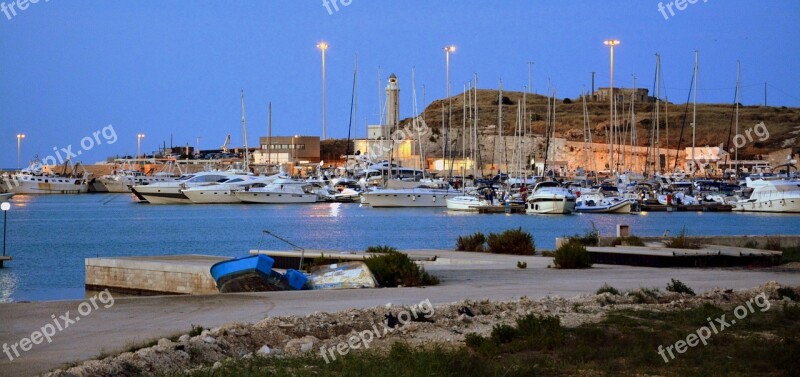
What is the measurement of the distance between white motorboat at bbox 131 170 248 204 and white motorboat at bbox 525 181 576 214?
97.4 feet

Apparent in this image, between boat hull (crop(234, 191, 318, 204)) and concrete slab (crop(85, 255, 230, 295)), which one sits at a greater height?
concrete slab (crop(85, 255, 230, 295))

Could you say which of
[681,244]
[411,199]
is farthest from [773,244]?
[411,199]

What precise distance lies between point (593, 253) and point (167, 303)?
9.72 metres

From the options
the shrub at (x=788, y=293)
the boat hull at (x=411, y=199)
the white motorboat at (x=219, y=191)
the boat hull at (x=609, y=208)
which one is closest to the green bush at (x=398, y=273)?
the shrub at (x=788, y=293)

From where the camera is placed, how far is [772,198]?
2356 inches

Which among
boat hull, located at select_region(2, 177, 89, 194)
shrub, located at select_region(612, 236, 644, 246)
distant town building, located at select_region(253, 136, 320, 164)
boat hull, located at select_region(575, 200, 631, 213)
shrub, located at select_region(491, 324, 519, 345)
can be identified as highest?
distant town building, located at select_region(253, 136, 320, 164)

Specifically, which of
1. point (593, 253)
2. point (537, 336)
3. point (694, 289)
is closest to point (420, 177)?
point (593, 253)

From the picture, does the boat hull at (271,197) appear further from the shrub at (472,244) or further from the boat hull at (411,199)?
the shrub at (472,244)

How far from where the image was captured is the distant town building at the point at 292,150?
125m

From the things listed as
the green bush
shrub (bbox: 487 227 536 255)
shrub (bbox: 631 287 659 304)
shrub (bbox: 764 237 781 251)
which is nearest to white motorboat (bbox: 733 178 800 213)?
shrub (bbox: 764 237 781 251)

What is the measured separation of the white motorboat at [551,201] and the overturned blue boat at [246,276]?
43210mm

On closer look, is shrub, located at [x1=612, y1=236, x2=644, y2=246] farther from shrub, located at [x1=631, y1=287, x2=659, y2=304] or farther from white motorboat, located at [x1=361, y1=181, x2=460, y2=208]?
white motorboat, located at [x1=361, y1=181, x2=460, y2=208]

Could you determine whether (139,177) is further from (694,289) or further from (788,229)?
(694,289)

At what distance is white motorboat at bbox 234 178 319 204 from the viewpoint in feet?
258
